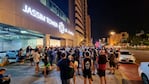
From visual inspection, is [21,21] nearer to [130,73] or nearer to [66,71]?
[130,73]

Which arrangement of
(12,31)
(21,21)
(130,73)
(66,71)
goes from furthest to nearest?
(12,31) < (21,21) < (130,73) < (66,71)

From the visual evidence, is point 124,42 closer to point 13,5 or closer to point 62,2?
point 62,2

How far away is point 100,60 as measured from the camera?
1112 centimetres

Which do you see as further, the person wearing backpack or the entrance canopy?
the entrance canopy

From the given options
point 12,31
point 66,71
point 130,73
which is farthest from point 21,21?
point 66,71

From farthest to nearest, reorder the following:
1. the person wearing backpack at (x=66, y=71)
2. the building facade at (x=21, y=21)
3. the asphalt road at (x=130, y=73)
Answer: the building facade at (x=21, y=21), the asphalt road at (x=130, y=73), the person wearing backpack at (x=66, y=71)

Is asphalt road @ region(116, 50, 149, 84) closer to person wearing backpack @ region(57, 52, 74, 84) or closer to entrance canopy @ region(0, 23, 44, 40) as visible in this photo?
person wearing backpack @ region(57, 52, 74, 84)

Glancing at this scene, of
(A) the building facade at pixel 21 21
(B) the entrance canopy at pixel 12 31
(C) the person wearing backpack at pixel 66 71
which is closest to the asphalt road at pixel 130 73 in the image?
(C) the person wearing backpack at pixel 66 71

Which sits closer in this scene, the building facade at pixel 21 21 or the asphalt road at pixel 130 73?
the asphalt road at pixel 130 73

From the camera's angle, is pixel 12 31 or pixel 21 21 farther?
pixel 12 31

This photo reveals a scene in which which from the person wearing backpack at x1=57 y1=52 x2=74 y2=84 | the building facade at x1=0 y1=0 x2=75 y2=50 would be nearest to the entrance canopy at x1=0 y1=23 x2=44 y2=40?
the building facade at x1=0 y1=0 x2=75 y2=50

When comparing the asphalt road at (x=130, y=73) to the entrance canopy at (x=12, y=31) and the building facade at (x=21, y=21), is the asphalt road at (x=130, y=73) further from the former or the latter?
the entrance canopy at (x=12, y=31)

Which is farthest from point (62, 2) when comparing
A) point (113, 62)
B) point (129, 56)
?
point (113, 62)

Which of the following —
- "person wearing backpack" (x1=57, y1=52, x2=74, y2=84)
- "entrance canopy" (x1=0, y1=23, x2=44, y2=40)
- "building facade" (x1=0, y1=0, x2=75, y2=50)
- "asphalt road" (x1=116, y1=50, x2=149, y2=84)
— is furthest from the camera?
"entrance canopy" (x1=0, y1=23, x2=44, y2=40)
